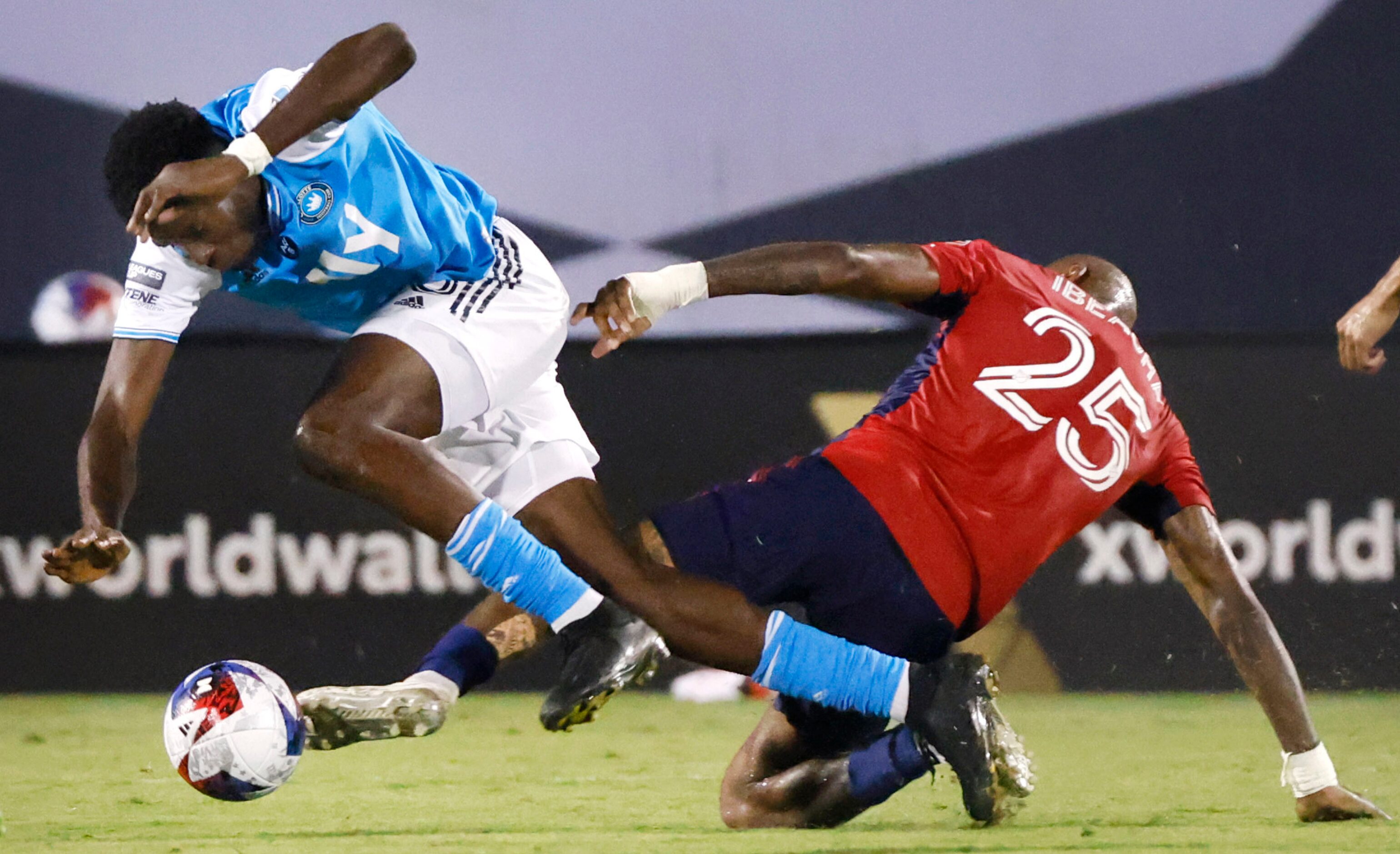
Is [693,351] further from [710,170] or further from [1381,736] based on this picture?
[1381,736]

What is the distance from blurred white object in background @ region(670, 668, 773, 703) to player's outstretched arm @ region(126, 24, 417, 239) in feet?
12.4

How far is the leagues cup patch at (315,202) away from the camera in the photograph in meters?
3.81

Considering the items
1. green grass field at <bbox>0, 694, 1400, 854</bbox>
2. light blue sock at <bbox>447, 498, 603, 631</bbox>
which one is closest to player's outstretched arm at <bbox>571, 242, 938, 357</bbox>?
light blue sock at <bbox>447, 498, 603, 631</bbox>

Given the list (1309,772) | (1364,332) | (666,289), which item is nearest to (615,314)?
(666,289)

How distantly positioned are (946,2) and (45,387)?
16.8 ft

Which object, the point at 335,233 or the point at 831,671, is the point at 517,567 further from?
the point at 335,233

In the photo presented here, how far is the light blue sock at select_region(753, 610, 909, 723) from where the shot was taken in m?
3.64

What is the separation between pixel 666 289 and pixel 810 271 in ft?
1.11

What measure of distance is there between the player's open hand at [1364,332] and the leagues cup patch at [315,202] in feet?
8.37

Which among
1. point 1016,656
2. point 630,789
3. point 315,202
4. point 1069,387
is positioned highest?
point 315,202

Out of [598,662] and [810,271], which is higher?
[810,271]

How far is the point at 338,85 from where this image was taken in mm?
3562

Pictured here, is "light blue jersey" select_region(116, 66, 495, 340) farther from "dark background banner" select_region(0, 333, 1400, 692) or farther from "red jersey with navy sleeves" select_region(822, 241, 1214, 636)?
"dark background banner" select_region(0, 333, 1400, 692)

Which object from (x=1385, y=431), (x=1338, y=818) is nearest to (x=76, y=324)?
(x=1385, y=431)
